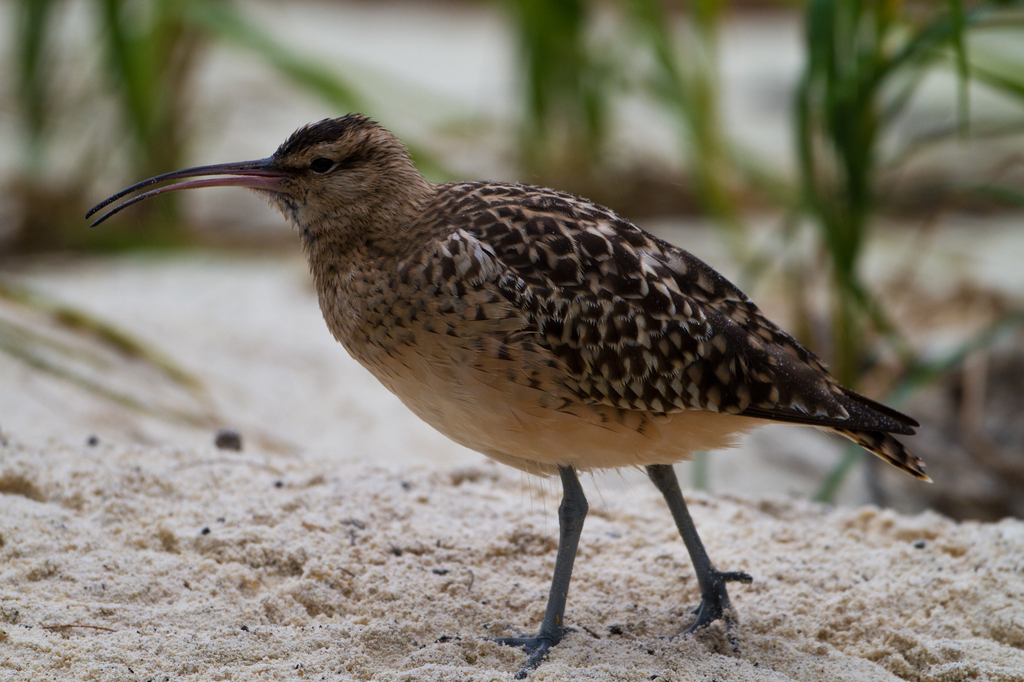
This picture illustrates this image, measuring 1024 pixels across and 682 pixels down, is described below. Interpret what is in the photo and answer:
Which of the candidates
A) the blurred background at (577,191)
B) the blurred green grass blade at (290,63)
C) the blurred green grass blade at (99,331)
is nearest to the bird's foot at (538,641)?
the blurred background at (577,191)

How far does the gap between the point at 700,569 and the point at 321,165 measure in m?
1.91

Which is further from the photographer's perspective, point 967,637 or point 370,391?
point 370,391

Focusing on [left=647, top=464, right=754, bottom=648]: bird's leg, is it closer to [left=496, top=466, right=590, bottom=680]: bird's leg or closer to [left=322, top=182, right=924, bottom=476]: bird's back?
[left=322, top=182, right=924, bottom=476]: bird's back

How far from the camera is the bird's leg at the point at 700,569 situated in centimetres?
339

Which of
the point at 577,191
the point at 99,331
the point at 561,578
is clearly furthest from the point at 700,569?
the point at 577,191

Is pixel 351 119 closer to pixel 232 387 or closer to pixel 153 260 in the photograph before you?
pixel 232 387

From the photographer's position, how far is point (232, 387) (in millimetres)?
6270

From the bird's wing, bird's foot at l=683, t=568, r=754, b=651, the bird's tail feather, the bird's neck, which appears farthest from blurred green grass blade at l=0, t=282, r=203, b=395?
the bird's tail feather

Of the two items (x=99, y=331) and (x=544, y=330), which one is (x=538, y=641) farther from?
(x=99, y=331)

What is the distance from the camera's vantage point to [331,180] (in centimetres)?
348

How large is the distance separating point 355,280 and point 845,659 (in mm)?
2009

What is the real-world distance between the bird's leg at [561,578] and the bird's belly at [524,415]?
9cm

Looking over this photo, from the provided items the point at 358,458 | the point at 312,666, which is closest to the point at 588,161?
the point at 358,458

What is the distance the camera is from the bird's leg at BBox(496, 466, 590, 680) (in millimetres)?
3154
